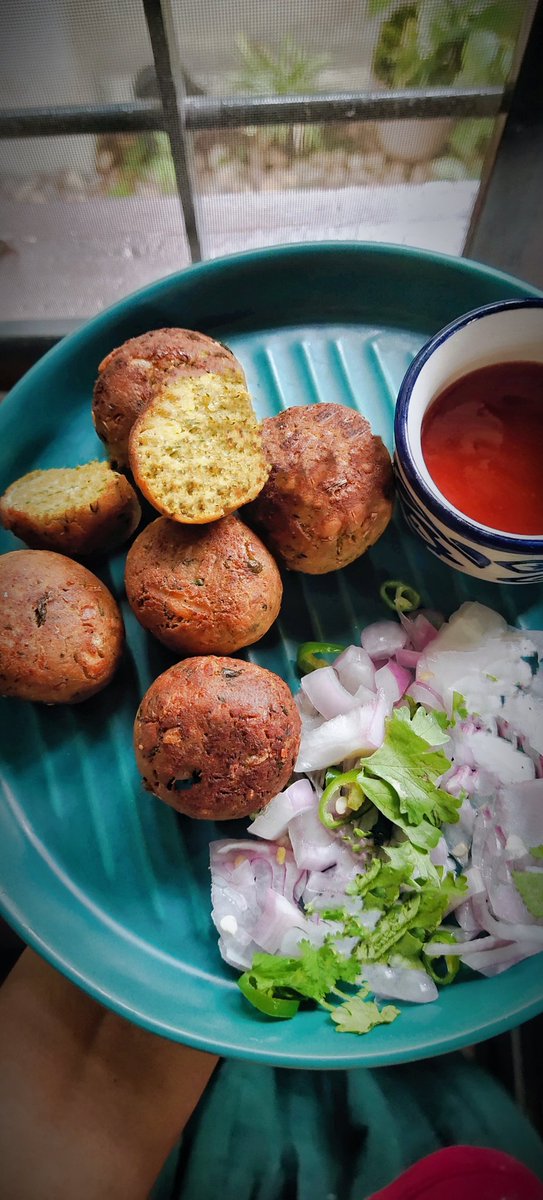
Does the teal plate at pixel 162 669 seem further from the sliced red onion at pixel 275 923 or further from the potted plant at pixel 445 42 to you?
the potted plant at pixel 445 42

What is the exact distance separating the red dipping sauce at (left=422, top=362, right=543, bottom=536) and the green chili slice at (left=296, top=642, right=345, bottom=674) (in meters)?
0.34

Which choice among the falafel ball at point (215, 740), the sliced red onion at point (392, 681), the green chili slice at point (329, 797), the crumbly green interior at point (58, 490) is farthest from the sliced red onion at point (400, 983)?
the crumbly green interior at point (58, 490)

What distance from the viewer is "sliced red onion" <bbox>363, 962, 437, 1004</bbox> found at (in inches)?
51.8

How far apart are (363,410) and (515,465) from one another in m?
0.38

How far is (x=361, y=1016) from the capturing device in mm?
1302

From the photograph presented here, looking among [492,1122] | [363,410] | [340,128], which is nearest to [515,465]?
[363,410]

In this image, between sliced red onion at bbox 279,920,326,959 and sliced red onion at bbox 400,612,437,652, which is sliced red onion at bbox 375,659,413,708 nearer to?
sliced red onion at bbox 400,612,437,652

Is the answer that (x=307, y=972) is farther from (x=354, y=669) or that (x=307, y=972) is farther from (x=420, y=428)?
(x=420, y=428)

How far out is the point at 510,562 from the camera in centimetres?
131

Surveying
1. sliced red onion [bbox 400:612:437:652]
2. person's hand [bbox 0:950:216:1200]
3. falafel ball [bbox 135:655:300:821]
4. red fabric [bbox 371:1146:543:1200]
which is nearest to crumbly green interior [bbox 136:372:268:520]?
falafel ball [bbox 135:655:300:821]

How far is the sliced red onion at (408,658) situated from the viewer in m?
1.50

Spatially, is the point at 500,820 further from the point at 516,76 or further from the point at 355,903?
the point at 516,76

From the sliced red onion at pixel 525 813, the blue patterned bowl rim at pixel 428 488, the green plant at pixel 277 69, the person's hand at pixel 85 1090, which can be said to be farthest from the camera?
the green plant at pixel 277 69

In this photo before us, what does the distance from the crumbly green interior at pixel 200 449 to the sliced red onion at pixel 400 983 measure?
79cm
